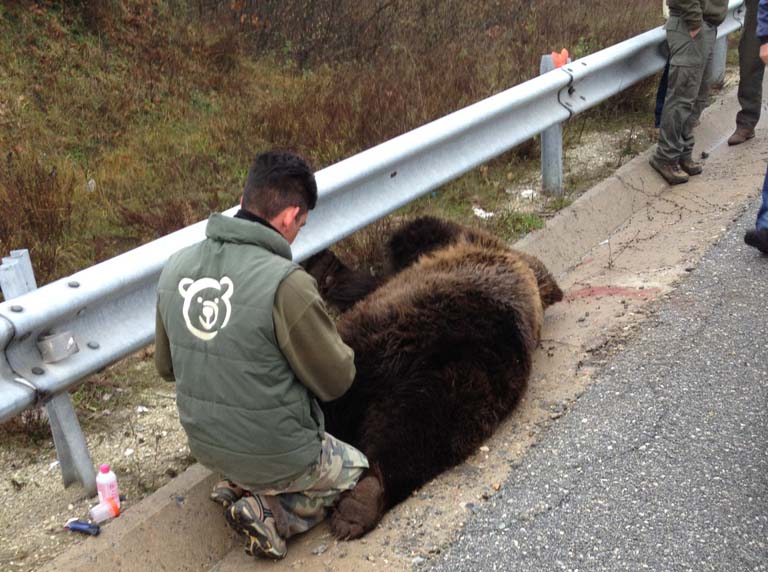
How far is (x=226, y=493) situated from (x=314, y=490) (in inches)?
14.2

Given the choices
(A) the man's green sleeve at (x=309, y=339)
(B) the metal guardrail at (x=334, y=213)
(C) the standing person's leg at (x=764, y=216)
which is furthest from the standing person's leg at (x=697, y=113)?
(A) the man's green sleeve at (x=309, y=339)

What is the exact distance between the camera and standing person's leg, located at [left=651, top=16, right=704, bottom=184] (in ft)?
24.6

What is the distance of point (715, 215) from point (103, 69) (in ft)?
19.8

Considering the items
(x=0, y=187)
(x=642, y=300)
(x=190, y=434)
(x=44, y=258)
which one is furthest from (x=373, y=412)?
(x=0, y=187)

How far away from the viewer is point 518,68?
371 inches

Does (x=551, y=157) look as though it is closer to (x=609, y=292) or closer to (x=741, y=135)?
(x=609, y=292)

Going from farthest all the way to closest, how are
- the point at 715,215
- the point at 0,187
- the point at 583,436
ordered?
the point at 715,215 < the point at 0,187 < the point at 583,436

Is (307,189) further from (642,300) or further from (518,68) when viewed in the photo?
(518,68)

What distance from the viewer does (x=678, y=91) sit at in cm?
753

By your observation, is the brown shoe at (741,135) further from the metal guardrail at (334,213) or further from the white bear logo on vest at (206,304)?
the white bear logo on vest at (206,304)

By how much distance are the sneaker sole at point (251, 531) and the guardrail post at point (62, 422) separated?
67 cm

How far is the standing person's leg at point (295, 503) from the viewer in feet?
11.5

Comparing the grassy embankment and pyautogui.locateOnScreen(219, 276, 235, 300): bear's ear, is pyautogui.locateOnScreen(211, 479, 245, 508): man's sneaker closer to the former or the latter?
pyautogui.locateOnScreen(219, 276, 235, 300): bear's ear

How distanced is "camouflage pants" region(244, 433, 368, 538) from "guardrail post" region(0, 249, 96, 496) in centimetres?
73
